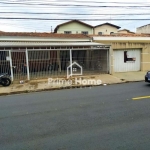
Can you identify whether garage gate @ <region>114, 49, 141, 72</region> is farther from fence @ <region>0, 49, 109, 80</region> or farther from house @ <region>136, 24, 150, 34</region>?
house @ <region>136, 24, 150, 34</region>

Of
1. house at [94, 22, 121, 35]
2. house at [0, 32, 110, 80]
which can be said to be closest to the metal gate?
house at [0, 32, 110, 80]

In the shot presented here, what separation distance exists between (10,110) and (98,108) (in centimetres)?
312

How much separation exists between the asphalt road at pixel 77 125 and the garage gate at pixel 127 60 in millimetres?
8891

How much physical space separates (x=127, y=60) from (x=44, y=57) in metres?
7.67

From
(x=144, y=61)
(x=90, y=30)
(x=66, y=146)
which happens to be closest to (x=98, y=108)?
(x=66, y=146)

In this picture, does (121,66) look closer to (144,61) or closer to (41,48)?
(144,61)

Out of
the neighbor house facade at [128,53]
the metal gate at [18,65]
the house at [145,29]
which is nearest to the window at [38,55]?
the metal gate at [18,65]

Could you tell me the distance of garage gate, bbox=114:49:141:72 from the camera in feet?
48.9

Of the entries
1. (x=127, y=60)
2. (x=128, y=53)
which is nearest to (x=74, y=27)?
(x=128, y=53)

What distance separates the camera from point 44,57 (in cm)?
1320

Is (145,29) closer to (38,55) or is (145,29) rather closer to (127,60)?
(127,60)

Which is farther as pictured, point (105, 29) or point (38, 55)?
point (105, 29)

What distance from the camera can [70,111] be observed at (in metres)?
5.40

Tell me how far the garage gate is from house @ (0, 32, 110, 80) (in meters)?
1.37
